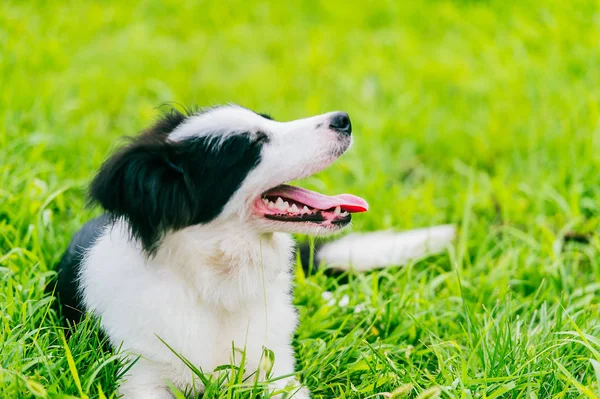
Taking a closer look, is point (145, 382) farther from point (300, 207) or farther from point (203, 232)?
point (300, 207)

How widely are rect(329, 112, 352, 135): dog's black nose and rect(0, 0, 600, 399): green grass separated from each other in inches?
25.9

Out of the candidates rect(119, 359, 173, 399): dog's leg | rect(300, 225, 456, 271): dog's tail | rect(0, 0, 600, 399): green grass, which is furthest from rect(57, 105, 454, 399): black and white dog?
rect(300, 225, 456, 271): dog's tail

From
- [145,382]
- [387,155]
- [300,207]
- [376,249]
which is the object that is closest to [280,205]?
[300,207]

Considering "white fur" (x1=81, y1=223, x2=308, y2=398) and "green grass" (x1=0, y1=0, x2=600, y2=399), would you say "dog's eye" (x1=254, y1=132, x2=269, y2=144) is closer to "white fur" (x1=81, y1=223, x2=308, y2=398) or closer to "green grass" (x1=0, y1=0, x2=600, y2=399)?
"white fur" (x1=81, y1=223, x2=308, y2=398)

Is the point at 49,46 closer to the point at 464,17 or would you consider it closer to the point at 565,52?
the point at 464,17

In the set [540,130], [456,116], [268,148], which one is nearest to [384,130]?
[456,116]

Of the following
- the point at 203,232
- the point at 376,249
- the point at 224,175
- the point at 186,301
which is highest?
the point at 224,175

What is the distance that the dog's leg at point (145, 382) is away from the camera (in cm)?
205

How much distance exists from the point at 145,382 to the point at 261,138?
2.61 ft

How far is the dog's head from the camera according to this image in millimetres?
2020

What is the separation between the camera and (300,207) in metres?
2.18

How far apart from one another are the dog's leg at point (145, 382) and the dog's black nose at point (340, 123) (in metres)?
0.88

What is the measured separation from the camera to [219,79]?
4.99 m

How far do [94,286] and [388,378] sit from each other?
0.95 metres
